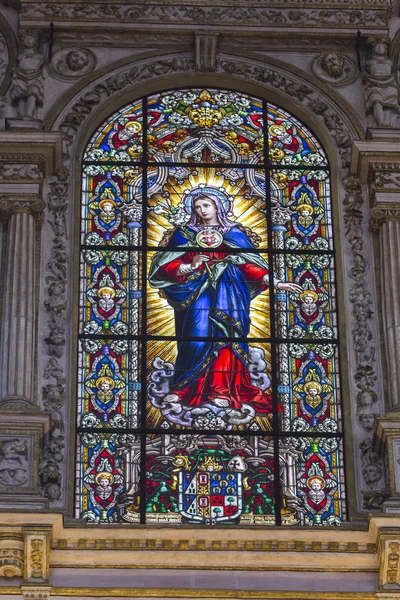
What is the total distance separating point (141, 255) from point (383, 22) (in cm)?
374

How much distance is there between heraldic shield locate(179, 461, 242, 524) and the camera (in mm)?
17750

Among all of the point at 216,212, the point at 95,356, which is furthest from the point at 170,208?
the point at 95,356

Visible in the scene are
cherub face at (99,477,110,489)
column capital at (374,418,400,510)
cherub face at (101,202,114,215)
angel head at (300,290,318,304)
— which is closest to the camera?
column capital at (374,418,400,510)

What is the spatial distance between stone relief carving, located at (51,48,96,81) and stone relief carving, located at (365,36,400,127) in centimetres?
284

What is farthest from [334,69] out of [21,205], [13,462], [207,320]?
[13,462]

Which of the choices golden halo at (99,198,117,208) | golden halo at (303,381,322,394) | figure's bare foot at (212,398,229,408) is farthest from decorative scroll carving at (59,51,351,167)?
figure's bare foot at (212,398,229,408)

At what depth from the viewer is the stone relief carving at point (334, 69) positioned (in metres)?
20.4

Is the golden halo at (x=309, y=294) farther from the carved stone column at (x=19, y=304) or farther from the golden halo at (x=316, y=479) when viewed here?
the carved stone column at (x=19, y=304)

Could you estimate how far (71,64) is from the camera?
66.5 feet

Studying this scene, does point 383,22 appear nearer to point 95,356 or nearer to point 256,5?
point 256,5

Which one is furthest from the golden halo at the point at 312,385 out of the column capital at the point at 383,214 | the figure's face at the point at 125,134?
the figure's face at the point at 125,134

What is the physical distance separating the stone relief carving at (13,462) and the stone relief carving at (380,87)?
510cm

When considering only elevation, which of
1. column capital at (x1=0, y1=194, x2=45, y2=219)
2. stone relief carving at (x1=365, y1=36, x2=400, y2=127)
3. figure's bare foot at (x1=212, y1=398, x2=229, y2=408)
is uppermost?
stone relief carving at (x1=365, y1=36, x2=400, y2=127)

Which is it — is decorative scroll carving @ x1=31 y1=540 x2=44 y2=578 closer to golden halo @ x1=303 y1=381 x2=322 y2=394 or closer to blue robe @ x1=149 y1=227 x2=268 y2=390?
blue robe @ x1=149 y1=227 x2=268 y2=390
